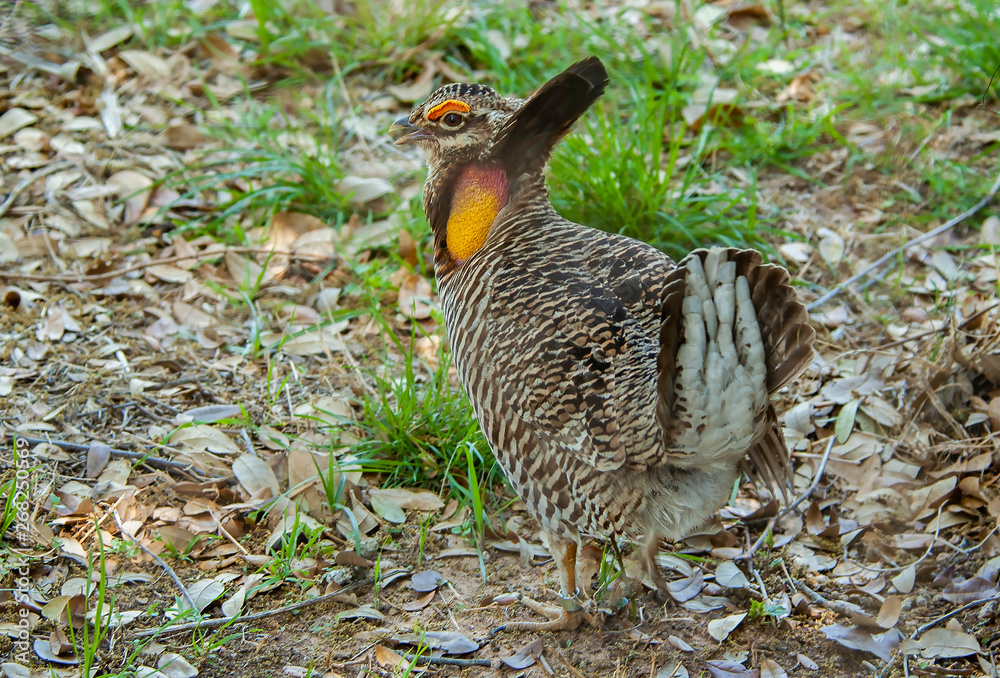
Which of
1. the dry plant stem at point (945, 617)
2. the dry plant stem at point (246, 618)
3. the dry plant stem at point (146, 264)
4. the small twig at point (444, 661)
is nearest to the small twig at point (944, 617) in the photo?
the dry plant stem at point (945, 617)

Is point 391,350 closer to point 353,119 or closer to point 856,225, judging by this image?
point 353,119

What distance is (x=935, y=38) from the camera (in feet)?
19.9

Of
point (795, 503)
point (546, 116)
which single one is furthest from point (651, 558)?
point (546, 116)

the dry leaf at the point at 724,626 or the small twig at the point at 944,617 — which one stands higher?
the small twig at the point at 944,617

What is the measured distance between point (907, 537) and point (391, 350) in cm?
245

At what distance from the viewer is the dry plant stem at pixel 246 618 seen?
9.88ft

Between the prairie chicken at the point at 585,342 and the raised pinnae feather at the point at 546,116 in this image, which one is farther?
the raised pinnae feather at the point at 546,116

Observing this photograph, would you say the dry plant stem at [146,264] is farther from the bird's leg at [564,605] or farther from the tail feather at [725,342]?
the tail feather at [725,342]

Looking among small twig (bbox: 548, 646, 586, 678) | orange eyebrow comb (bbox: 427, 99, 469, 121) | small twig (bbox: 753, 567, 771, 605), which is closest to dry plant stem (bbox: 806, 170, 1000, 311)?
small twig (bbox: 753, 567, 771, 605)

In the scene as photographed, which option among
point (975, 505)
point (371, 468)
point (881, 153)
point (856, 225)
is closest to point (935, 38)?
point (881, 153)

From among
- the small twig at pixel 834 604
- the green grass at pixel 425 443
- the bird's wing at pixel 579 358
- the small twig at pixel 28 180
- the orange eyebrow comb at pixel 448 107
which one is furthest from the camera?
the small twig at pixel 28 180

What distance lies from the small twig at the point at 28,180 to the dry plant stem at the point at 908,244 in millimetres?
4184

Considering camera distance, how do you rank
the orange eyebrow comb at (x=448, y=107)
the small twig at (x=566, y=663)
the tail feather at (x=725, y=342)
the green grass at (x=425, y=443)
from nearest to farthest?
the tail feather at (x=725, y=342) → the small twig at (x=566, y=663) → the orange eyebrow comb at (x=448, y=107) → the green grass at (x=425, y=443)

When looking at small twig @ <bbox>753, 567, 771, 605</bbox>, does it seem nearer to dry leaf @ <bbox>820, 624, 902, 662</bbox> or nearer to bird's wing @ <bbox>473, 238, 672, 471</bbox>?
dry leaf @ <bbox>820, 624, 902, 662</bbox>
